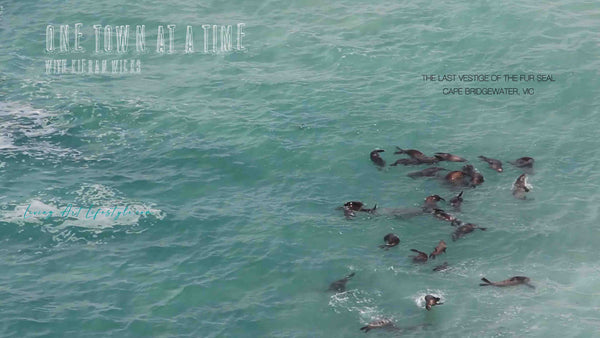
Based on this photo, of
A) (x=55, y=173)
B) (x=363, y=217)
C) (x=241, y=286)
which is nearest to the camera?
→ (x=241, y=286)

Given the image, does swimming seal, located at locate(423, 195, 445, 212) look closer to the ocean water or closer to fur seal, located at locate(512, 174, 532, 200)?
the ocean water

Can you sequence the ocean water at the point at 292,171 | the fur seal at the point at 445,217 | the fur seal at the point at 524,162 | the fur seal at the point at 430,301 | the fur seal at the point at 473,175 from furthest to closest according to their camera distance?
the fur seal at the point at 524,162 < the fur seal at the point at 473,175 < the fur seal at the point at 445,217 < the ocean water at the point at 292,171 < the fur seal at the point at 430,301

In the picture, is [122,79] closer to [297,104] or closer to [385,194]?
[297,104]

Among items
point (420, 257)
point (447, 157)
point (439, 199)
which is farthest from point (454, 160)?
point (420, 257)

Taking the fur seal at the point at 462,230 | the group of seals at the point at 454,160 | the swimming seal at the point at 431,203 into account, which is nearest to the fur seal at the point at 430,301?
the fur seal at the point at 462,230

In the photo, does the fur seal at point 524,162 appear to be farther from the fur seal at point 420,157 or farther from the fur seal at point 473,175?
the fur seal at point 420,157

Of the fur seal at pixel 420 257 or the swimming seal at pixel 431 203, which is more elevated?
the swimming seal at pixel 431 203

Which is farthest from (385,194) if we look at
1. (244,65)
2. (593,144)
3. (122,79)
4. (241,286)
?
(122,79)
